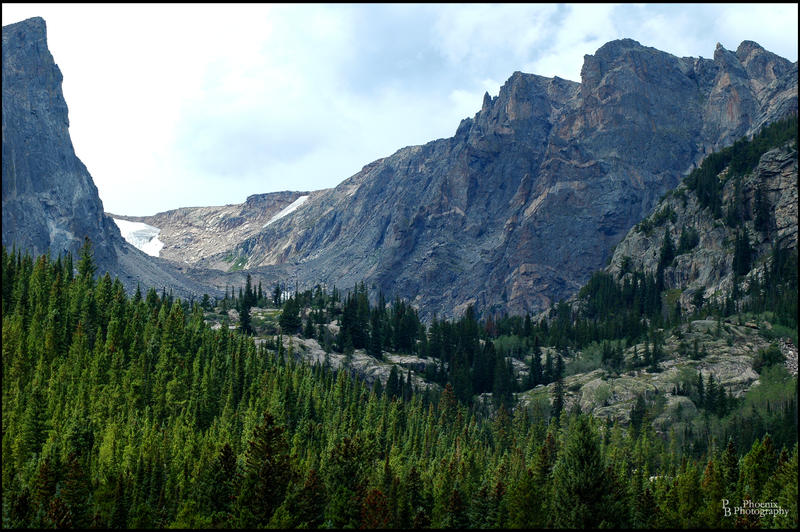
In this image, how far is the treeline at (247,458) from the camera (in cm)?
9788

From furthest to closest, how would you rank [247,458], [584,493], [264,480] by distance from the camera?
[247,458] → [264,480] → [584,493]

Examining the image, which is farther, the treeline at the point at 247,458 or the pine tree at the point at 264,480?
the treeline at the point at 247,458

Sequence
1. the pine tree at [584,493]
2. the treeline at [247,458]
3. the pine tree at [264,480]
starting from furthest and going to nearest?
1. the treeline at [247,458]
2. the pine tree at [264,480]
3. the pine tree at [584,493]

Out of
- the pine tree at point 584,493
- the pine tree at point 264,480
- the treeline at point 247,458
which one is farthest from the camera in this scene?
the treeline at point 247,458

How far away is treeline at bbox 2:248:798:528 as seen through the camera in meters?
97.9

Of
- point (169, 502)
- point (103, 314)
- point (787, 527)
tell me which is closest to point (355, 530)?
point (169, 502)

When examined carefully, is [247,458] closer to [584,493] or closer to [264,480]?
[264,480]

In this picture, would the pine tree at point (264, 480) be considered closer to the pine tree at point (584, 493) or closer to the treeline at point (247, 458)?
the treeline at point (247, 458)

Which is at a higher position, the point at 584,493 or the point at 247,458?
the point at 247,458

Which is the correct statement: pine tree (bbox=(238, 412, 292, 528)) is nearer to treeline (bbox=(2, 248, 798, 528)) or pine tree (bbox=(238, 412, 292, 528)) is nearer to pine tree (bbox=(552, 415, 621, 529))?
treeline (bbox=(2, 248, 798, 528))

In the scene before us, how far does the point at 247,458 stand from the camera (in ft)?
348

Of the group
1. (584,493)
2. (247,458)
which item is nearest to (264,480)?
(247,458)

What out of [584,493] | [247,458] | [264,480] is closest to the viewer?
[584,493]

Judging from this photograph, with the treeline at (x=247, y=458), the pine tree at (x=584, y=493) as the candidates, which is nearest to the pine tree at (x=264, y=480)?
the treeline at (x=247, y=458)
